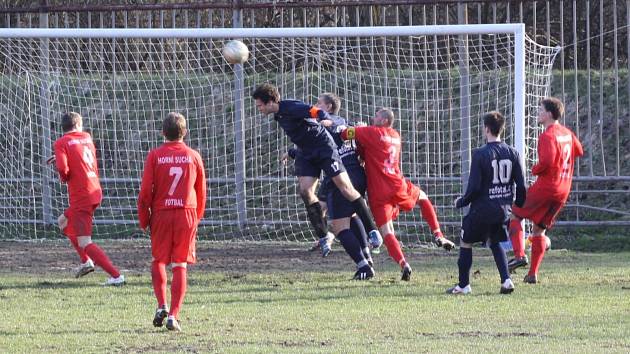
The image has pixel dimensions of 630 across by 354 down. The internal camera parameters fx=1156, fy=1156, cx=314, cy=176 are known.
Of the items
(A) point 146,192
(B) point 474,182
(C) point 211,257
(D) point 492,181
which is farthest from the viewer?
(C) point 211,257

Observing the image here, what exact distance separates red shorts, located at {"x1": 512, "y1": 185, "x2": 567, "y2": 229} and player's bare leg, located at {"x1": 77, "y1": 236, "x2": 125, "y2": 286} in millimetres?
3898

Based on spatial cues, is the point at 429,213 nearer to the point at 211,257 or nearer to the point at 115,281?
the point at 211,257

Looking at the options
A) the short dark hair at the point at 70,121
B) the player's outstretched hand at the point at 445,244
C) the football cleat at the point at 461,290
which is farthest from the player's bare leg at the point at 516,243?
the short dark hair at the point at 70,121

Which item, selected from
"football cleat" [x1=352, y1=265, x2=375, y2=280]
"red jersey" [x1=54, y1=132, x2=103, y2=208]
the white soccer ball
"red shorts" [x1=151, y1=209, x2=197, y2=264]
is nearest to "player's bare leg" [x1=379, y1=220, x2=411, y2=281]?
"football cleat" [x1=352, y1=265, x2=375, y2=280]

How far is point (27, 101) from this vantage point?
17438 mm

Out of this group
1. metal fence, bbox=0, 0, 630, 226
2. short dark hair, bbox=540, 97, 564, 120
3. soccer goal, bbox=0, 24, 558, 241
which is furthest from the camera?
soccer goal, bbox=0, 24, 558, 241

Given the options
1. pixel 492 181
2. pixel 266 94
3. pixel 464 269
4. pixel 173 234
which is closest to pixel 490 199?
pixel 492 181

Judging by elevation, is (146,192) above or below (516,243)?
above

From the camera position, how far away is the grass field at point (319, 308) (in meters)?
7.90

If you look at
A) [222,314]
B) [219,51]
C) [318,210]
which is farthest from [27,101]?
[222,314]

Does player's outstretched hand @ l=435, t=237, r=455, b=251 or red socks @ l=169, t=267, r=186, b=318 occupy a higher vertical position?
red socks @ l=169, t=267, r=186, b=318

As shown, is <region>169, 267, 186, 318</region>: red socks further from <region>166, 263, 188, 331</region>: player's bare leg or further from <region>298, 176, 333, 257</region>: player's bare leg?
<region>298, 176, 333, 257</region>: player's bare leg

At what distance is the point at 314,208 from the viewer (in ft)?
40.3

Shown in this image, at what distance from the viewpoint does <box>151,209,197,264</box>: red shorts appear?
28.1ft
